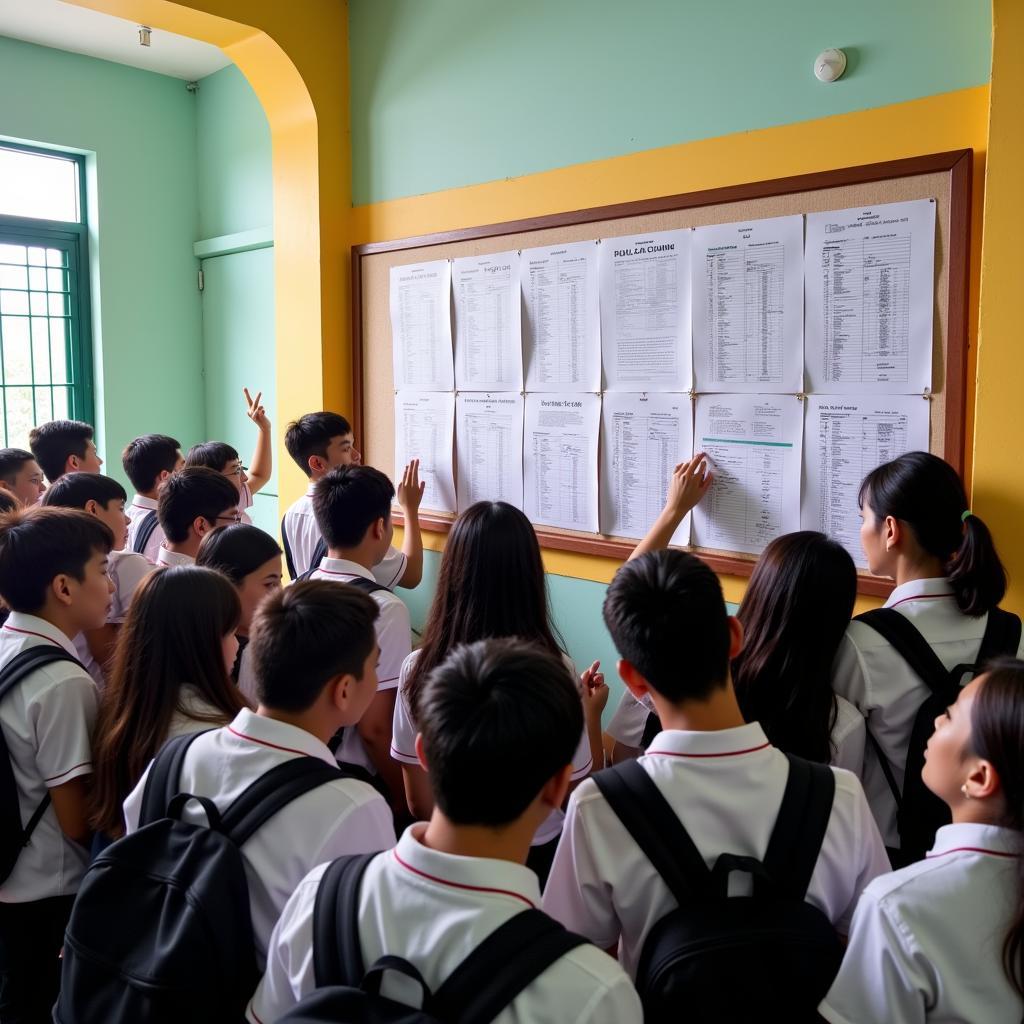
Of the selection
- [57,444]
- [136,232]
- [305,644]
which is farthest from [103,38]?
[305,644]

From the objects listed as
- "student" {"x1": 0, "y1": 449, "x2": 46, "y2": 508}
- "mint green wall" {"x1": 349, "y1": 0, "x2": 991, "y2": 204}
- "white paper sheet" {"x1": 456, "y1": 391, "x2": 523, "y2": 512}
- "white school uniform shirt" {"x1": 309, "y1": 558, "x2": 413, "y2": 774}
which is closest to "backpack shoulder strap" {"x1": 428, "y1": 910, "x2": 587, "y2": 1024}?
"white school uniform shirt" {"x1": 309, "y1": 558, "x2": 413, "y2": 774}

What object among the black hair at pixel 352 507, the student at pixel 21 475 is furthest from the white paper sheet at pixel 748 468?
the student at pixel 21 475

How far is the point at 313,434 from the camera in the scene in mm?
3389

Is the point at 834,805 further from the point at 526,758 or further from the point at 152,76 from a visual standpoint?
the point at 152,76

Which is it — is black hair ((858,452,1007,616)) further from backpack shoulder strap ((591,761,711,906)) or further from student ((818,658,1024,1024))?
backpack shoulder strap ((591,761,711,906))

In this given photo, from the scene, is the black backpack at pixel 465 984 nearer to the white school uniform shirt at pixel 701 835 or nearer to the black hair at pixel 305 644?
the white school uniform shirt at pixel 701 835

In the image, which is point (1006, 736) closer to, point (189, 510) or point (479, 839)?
point (479, 839)

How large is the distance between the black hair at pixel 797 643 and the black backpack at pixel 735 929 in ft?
1.34

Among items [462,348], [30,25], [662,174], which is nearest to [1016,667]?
[662,174]

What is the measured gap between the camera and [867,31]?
2.27m

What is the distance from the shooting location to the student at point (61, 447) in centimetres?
344

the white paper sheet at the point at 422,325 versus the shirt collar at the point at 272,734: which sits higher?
the white paper sheet at the point at 422,325

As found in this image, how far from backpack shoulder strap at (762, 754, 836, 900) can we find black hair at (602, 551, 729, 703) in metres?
0.17

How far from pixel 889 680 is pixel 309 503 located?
2.08 m
